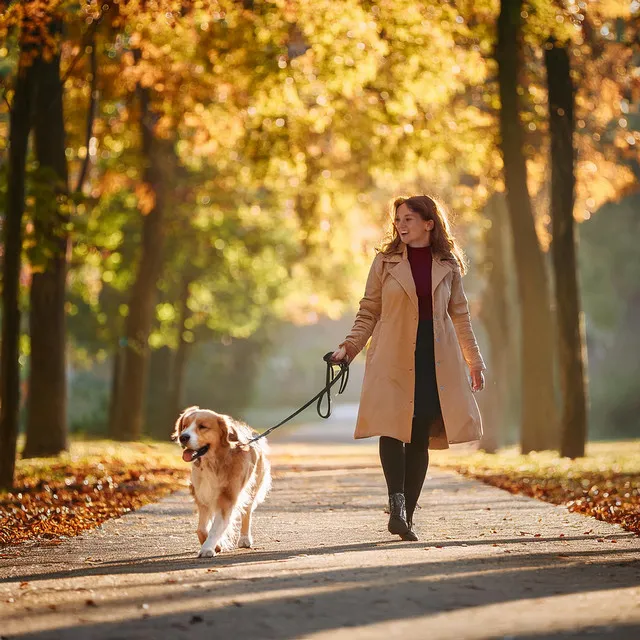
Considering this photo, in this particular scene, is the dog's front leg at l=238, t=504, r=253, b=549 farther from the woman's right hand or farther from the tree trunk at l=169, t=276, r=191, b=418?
the tree trunk at l=169, t=276, r=191, b=418

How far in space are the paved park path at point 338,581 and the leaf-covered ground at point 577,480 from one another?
66 cm

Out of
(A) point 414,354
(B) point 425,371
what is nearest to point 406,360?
(A) point 414,354

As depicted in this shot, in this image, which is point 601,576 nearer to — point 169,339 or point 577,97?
point 577,97

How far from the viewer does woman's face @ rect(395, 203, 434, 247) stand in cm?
866

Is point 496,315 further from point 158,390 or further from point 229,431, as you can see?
point 229,431

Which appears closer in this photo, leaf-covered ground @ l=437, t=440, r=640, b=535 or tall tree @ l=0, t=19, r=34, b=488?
leaf-covered ground @ l=437, t=440, r=640, b=535

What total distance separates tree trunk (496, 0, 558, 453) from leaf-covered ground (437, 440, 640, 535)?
1.28 m

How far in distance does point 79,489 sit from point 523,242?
9.67m

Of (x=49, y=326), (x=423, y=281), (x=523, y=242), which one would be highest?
(x=523, y=242)

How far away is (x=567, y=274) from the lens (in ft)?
63.5

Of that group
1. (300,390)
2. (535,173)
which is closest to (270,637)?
(535,173)

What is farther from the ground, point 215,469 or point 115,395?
point 115,395

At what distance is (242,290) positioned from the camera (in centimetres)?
3544

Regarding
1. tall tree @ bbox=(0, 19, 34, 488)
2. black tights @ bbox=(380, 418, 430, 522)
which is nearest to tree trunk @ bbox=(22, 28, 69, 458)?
tall tree @ bbox=(0, 19, 34, 488)
